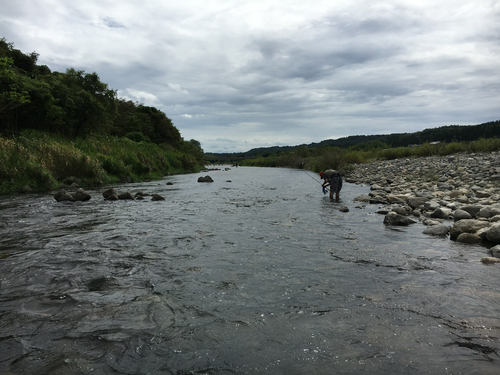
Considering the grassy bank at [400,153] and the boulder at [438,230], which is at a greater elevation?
the grassy bank at [400,153]

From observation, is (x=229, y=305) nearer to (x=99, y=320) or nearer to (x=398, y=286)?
(x=99, y=320)

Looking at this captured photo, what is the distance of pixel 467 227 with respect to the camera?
314 inches

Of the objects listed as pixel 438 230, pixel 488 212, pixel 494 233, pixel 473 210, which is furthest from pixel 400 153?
pixel 494 233

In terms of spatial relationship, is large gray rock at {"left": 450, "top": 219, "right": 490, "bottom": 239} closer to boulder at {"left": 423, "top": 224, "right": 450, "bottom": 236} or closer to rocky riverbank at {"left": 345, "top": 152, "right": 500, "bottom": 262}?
rocky riverbank at {"left": 345, "top": 152, "right": 500, "bottom": 262}

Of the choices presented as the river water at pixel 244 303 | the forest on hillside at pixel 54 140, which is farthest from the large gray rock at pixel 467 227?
the forest on hillside at pixel 54 140

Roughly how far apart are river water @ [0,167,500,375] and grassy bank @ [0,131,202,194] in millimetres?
9929

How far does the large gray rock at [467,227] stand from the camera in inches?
312

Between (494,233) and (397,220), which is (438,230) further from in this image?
(397,220)

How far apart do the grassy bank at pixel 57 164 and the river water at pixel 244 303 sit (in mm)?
9929

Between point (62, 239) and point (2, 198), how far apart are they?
957 centimetres

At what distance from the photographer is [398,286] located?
16.7 ft

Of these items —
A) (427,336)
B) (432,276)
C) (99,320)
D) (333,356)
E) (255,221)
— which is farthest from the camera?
(255,221)

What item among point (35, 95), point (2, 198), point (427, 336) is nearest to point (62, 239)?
point (427, 336)

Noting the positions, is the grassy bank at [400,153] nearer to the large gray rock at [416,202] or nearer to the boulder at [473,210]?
the large gray rock at [416,202]
